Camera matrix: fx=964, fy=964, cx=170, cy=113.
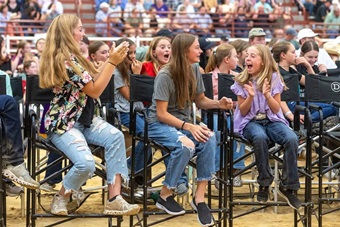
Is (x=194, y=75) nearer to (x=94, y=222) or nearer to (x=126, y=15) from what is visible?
(x=94, y=222)

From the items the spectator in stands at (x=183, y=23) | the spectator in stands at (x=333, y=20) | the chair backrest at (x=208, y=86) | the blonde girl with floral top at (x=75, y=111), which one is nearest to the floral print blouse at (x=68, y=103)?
the blonde girl with floral top at (x=75, y=111)

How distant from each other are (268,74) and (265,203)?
1.15m

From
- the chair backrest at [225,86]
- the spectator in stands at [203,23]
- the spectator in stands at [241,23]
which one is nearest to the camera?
the chair backrest at [225,86]

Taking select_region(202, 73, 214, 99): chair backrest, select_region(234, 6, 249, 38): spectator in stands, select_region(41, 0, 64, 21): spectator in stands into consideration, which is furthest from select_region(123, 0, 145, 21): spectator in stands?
select_region(202, 73, 214, 99): chair backrest

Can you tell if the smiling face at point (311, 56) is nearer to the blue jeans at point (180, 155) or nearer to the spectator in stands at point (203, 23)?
the blue jeans at point (180, 155)

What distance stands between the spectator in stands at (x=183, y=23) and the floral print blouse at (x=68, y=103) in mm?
14326

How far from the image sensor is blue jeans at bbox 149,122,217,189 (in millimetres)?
7828

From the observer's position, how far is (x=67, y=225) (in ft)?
29.2

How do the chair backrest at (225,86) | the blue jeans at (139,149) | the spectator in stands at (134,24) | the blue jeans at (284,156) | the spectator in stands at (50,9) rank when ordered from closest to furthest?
the blue jeans at (284,156)
the blue jeans at (139,149)
the chair backrest at (225,86)
the spectator in stands at (134,24)
the spectator in stands at (50,9)

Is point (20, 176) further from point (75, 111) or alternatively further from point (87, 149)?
point (75, 111)

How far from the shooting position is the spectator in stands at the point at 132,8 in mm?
22272

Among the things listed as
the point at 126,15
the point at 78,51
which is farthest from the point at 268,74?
the point at 126,15

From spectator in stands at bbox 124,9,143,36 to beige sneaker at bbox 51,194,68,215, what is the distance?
1385 cm

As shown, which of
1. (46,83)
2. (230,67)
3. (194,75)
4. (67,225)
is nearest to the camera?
(46,83)
